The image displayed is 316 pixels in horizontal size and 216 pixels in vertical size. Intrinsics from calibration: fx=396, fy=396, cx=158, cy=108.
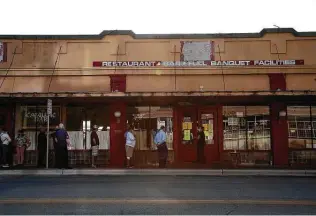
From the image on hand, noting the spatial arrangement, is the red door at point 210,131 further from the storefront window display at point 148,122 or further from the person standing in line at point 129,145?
the person standing in line at point 129,145

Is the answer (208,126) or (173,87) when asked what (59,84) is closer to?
(173,87)

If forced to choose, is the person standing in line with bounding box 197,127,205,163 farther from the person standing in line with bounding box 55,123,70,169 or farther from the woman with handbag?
the woman with handbag

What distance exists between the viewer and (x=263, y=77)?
18.3 metres

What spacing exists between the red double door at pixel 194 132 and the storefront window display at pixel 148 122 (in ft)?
1.57

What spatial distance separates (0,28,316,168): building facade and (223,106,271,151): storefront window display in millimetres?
46

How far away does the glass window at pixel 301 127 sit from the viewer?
59.6 ft

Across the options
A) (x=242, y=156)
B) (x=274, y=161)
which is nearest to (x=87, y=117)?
(x=242, y=156)

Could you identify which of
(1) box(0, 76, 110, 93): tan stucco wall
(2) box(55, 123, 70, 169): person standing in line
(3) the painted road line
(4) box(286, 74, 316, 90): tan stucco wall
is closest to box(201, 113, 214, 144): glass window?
(4) box(286, 74, 316, 90): tan stucco wall

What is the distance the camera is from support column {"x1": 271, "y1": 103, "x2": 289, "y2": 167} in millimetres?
17969

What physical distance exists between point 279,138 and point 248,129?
143 cm

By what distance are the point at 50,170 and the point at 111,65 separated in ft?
18.5

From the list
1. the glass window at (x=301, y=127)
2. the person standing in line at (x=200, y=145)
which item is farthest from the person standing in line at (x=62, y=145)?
the glass window at (x=301, y=127)

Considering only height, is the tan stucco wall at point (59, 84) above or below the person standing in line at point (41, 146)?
above

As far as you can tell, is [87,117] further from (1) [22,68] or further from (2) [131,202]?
(2) [131,202]
